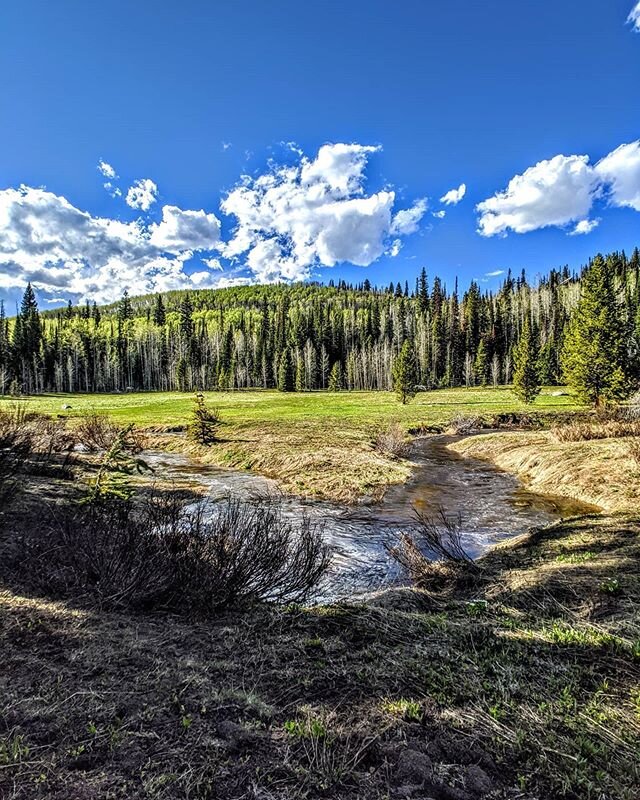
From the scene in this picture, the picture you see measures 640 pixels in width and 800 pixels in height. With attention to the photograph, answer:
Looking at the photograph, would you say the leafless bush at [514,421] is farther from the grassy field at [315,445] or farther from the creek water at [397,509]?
the creek water at [397,509]

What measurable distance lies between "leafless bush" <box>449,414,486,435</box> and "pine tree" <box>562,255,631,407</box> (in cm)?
850

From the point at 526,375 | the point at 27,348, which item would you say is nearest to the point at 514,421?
the point at 526,375

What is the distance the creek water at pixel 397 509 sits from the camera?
33.6ft

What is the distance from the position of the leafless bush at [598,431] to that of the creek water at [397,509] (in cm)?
465

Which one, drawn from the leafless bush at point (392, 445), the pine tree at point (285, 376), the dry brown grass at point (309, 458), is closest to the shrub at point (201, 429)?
the dry brown grass at point (309, 458)

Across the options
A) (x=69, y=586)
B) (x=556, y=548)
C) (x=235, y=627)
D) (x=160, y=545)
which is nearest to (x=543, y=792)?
(x=235, y=627)

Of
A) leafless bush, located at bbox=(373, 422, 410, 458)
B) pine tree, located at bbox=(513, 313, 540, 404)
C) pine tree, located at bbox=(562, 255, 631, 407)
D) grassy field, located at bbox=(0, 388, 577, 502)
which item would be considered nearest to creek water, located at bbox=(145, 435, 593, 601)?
grassy field, located at bbox=(0, 388, 577, 502)

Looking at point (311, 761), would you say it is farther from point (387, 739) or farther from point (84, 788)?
point (84, 788)

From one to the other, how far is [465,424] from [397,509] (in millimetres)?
25719

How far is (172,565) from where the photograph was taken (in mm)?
6840

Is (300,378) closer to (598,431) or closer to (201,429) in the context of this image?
(201,429)

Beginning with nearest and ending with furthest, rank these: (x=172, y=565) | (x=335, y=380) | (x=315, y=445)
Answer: (x=172, y=565) → (x=315, y=445) → (x=335, y=380)

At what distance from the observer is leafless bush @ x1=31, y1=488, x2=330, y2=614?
259 inches

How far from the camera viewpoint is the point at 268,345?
118875mm
